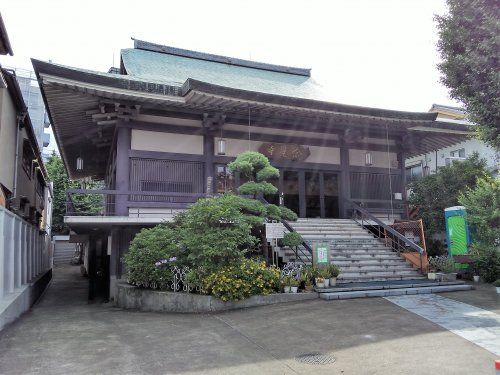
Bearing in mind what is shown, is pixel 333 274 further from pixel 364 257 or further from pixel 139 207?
pixel 139 207

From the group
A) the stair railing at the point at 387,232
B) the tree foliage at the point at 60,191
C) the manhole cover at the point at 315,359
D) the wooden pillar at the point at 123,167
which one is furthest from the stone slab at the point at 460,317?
the tree foliage at the point at 60,191

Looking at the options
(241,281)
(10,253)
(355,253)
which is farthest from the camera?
(355,253)

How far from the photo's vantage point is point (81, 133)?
622 inches

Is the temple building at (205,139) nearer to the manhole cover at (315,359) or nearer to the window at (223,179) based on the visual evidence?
the window at (223,179)

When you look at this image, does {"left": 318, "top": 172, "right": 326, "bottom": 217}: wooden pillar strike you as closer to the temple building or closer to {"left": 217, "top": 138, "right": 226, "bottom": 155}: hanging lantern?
the temple building

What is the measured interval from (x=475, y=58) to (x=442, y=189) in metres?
10.3

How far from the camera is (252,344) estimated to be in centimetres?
648

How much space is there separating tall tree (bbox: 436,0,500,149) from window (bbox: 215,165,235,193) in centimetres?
881

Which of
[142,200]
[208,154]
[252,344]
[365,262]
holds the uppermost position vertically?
[208,154]

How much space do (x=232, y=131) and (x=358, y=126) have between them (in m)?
5.01

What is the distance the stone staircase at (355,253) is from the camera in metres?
11.6

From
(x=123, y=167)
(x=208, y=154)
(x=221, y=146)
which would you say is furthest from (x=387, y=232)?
(x=123, y=167)

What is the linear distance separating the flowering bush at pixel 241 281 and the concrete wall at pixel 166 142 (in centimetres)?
557

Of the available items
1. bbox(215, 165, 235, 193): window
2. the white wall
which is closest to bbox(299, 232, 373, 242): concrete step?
bbox(215, 165, 235, 193): window
